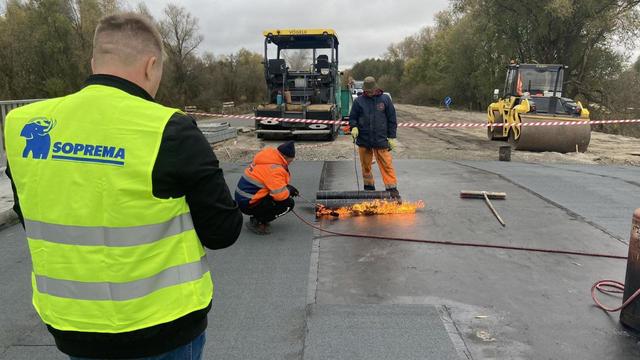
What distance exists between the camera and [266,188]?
5199 mm

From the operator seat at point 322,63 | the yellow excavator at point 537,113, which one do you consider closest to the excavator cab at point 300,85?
the operator seat at point 322,63

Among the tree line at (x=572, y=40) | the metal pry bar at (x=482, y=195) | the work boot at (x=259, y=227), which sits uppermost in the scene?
the tree line at (x=572, y=40)

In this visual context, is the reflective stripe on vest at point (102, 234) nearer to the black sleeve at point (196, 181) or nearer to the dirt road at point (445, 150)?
the black sleeve at point (196, 181)

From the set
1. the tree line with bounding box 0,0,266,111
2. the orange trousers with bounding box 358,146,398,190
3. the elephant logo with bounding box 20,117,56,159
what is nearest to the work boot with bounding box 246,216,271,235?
the orange trousers with bounding box 358,146,398,190

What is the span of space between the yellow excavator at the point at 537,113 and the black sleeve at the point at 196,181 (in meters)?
12.5

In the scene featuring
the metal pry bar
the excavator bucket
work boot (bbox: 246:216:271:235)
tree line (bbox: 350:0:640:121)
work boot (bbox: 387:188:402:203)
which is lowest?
work boot (bbox: 246:216:271:235)

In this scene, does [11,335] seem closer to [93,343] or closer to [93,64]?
[93,343]

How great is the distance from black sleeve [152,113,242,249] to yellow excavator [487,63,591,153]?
12508mm

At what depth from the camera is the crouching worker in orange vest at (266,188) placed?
5168 millimetres

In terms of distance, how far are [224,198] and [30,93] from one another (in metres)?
28.1

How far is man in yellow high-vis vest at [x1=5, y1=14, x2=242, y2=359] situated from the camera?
1.35 m

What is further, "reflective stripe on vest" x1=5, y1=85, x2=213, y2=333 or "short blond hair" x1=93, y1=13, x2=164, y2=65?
"short blond hair" x1=93, y1=13, x2=164, y2=65

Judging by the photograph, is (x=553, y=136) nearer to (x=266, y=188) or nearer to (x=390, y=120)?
(x=390, y=120)

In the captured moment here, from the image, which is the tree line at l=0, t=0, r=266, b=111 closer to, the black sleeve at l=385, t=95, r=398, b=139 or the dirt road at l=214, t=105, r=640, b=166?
the dirt road at l=214, t=105, r=640, b=166
